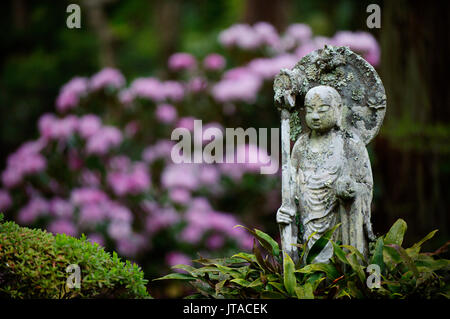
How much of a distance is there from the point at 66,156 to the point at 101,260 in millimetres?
3914

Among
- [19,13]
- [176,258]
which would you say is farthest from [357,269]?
Answer: [19,13]

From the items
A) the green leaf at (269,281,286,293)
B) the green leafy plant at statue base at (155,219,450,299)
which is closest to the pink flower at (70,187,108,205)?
the green leafy plant at statue base at (155,219,450,299)

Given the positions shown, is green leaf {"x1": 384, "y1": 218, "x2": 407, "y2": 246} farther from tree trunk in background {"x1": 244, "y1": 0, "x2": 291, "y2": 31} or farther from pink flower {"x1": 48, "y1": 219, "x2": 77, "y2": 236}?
tree trunk in background {"x1": 244, "y1": 0, "x2": 291, "y2": 31}

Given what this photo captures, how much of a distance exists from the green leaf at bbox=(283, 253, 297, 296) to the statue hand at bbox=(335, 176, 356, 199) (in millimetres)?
656

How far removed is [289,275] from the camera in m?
3.72

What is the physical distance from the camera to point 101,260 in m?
3.81

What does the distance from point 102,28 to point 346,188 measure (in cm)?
892

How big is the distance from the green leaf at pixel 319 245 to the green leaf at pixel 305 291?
13.3 inches

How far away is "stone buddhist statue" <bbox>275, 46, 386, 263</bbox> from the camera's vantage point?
4.03 m

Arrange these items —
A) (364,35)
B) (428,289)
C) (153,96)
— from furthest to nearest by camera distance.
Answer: (153,96) < (364,35) < (428,289)

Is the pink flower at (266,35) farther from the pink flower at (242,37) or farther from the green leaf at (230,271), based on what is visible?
the green leaf at (230,271)

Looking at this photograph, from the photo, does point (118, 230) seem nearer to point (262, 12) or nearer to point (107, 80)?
point (107, 80)
